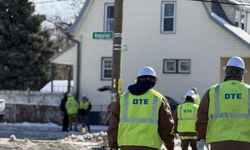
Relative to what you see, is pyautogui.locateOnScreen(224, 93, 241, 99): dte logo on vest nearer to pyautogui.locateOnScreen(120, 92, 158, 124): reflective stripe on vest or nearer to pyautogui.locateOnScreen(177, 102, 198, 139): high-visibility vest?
pyautogui.locateOnScreen(120, 92, 158, 124): reflective stripe on vest

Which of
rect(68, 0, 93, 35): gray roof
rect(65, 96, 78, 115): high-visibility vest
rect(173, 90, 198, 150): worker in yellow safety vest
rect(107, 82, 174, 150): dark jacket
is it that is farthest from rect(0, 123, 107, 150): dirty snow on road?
rect(107, 82, 174, 150): dark jacket

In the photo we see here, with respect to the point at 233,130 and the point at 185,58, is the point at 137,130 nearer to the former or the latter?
the point at 233,130

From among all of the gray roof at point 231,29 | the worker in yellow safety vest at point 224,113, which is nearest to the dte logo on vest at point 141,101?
the worker in yellow safety vest at point 224,113

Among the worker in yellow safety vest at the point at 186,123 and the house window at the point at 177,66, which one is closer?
the worker in yellow safety vest at the point at 186,123

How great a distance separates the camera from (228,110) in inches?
338

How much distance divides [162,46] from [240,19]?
15.4 ft

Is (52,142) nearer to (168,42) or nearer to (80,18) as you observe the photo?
(168,42)

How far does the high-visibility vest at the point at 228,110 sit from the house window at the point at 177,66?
79.2 ft

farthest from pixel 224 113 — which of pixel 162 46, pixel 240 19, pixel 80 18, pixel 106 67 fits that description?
A: pixel 80 18

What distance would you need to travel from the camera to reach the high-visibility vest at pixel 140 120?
8.35m

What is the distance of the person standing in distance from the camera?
8.36m

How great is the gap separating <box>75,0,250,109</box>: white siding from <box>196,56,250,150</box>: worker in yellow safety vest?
23.1 metres

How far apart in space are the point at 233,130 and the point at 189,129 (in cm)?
671

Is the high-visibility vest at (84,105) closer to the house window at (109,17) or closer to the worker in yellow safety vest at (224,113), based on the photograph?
the house window at (109,17)
